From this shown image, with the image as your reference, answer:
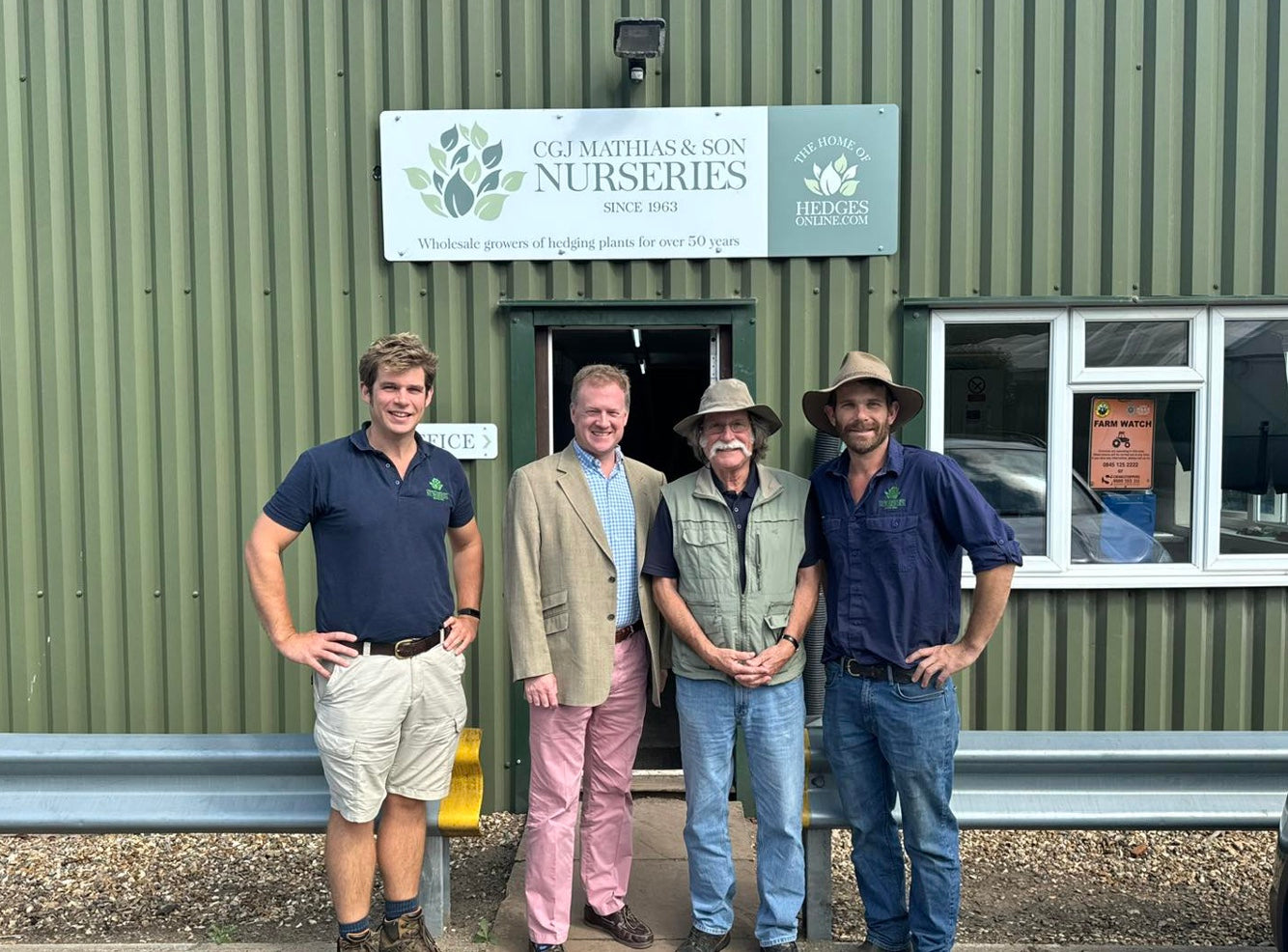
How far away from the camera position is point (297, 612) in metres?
4.77

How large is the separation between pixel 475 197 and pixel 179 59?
1.56 m

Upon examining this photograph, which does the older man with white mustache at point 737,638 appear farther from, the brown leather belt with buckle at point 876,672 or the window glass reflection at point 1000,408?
the window glass reflection at point 1000,408

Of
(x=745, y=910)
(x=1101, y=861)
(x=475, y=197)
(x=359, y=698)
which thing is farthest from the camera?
(x=475, y=197)

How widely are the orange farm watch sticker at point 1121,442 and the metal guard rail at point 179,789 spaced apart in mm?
3299

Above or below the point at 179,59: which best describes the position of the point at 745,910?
below

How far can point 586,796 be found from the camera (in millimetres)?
3363

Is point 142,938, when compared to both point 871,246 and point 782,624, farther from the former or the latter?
point 871,246

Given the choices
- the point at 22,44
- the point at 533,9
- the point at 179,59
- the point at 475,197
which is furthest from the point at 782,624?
the point at 22,44

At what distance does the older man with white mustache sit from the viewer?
3068 mm

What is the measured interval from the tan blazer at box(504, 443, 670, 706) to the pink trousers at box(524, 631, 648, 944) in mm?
92

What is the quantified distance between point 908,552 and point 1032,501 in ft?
6.93

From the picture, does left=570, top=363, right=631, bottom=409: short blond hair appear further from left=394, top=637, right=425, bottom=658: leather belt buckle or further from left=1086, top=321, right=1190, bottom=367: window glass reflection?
left=1086, top=321, right=1190, bottom=367: window glass reflection

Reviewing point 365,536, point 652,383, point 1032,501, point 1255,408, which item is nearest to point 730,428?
point 365,536

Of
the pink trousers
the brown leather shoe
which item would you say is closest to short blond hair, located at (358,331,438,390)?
the pink trousers
